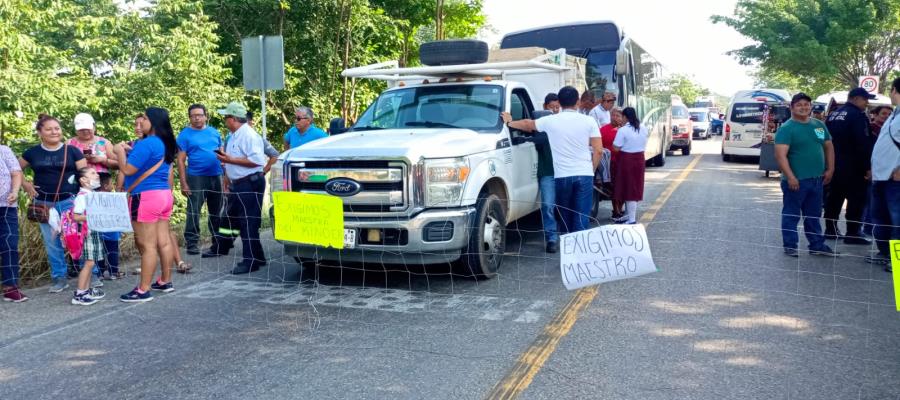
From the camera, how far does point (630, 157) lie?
9188 mm

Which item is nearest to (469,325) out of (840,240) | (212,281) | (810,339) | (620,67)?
(810,339)

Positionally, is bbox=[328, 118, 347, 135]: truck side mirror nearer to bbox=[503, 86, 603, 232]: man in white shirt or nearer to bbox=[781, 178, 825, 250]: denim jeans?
bbox=[503, 86, 603, 232]: man in white shirt

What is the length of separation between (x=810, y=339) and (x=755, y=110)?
657 inches

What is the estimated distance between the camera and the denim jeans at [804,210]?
7.67 metres

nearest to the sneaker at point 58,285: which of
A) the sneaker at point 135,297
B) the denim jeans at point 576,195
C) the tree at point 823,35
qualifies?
the sneaker at point 135,297

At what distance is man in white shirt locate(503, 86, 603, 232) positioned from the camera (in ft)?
24.7

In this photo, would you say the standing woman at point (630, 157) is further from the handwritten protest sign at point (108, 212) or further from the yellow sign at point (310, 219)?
the handwritten protest sign at point (108, 212)

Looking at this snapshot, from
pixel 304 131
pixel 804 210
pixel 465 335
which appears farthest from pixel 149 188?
pixel 804 210

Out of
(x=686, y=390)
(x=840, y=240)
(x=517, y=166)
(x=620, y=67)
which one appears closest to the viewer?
(x=686, y=390)

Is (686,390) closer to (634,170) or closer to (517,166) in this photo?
(517,166)

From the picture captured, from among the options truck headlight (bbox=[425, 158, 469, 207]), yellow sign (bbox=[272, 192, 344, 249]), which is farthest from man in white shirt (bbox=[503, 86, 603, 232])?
yellow sign (bbox=[272, 192, 344, 249])

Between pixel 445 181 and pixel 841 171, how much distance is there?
5303 mm

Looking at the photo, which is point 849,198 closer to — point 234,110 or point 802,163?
point 802,163

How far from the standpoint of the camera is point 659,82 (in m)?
19.8
